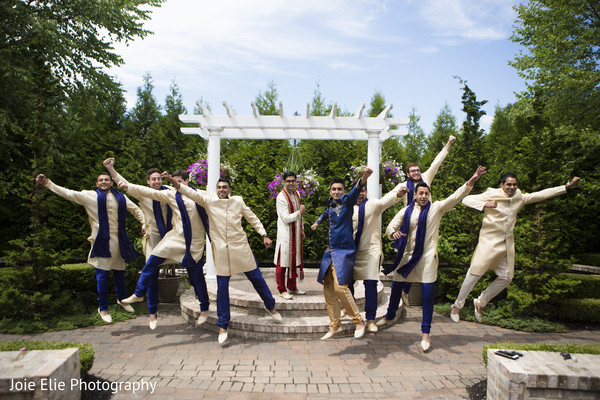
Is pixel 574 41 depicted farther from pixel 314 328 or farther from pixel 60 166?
pixel 60 166

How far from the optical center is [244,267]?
5281mm

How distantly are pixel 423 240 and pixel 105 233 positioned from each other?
4.63 m

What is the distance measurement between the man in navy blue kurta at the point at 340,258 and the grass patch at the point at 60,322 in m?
3.57

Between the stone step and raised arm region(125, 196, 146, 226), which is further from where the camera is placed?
raised arm region(125, 196, 146, 226)

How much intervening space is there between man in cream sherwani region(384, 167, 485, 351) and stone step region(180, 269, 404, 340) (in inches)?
41.2

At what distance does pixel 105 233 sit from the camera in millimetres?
6094

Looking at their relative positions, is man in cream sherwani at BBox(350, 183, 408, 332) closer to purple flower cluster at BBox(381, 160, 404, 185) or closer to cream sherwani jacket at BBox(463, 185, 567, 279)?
cream sherwani jacket at BBox(463, 185, 567, 279)

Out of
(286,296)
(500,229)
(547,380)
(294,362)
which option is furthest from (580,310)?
(294,362)

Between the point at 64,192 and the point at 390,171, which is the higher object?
the point at 390,171

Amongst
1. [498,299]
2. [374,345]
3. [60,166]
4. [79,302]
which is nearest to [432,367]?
[374,345]

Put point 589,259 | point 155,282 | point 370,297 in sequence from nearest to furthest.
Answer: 1. point 370,297
2. point 155,282
3. point 589,259

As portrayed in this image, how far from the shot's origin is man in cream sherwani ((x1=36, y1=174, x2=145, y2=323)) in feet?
19.9

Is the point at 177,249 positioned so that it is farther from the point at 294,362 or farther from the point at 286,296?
the point at 294,362

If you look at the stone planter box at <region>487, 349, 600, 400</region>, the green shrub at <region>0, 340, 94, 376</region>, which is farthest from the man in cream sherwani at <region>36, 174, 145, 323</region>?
the stone planter box at <region>487, 349, 600, 400</region>
